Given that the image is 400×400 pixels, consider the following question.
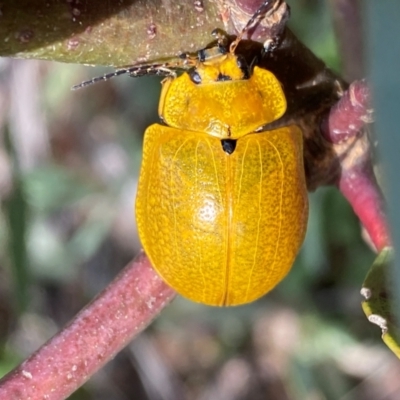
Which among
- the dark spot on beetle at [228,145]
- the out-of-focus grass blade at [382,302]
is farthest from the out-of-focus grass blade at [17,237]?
the out-of-focus grass blade at [382,302]

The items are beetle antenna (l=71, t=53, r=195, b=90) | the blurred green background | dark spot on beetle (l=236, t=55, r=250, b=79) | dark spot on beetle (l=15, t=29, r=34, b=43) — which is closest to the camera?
dark spot on beetle (l=15, t=29, r=34, b=43)

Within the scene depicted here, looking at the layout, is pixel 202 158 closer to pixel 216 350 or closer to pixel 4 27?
pixel 4 27

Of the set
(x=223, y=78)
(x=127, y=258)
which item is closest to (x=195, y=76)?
(x=223, y=78)

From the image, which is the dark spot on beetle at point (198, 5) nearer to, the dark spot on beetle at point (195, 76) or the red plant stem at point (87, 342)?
the dark spot on beetle at point (195, 76)

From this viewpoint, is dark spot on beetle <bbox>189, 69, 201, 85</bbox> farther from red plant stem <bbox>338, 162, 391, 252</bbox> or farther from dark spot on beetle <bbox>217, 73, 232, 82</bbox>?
red plant stem <bbox>338, 162, 391, 252</bbox>

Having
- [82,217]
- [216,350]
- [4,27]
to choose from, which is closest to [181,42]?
[4,27]

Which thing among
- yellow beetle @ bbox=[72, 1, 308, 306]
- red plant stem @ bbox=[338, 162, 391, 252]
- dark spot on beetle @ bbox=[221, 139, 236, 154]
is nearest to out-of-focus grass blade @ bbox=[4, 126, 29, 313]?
yellow beetle @ bbox=[72, 1, 308, 306]
